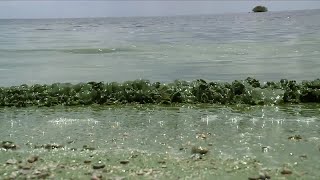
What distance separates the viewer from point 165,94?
29.2 ft

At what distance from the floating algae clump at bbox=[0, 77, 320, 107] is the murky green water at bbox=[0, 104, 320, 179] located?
16.2 inches

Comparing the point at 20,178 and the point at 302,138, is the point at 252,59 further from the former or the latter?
the point at 20,178

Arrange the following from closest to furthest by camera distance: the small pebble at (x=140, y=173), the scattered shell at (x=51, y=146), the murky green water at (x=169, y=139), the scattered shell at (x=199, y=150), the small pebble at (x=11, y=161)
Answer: the small pebble at (x=140, y=173) < the murky green water at (x=169, y=139) < the small pebble at (x=11, y=161) < the scattered shell at (x=199, y=150) < the scattered shell at (x=51, y=146)

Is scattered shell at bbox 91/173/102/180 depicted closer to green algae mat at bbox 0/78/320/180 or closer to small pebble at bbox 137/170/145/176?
green algae mat at bbox 0/78/320/180

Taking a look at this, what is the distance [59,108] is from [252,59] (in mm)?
9820

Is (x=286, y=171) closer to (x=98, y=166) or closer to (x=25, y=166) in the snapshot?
(x=98, y=166)

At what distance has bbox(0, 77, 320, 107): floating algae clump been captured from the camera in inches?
342

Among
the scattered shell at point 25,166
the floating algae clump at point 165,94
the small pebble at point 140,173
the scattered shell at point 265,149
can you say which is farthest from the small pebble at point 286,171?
the floating algae clump at point 165,94

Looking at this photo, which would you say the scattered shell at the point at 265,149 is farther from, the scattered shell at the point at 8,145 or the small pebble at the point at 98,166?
the scattered shell at the point at 8,145

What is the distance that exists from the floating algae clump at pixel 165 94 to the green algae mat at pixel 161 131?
2cm

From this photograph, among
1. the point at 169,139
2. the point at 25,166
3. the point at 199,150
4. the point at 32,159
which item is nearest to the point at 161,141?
the point at 169,139

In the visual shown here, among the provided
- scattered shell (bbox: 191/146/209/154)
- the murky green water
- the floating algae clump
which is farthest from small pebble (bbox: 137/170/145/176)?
the floating algae clump

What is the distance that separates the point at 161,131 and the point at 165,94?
2.35 meters

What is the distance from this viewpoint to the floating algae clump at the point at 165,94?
8.69 metres
